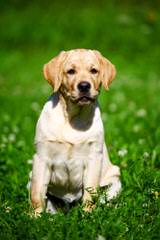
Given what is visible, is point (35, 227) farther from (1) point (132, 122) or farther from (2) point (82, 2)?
(2) point (82, 2)

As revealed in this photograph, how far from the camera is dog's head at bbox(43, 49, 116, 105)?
19.2ft

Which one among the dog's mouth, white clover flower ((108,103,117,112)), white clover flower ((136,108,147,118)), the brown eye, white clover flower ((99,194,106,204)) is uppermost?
white clover flower ((108,103,117,112))

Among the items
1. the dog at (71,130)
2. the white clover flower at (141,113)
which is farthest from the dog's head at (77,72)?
the white clover flower at (141,113)

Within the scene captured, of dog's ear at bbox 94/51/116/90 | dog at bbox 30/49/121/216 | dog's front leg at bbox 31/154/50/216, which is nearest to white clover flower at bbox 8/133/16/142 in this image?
dog at bbox 30/49/121/216

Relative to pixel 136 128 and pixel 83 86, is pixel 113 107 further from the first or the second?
pixel 83 86

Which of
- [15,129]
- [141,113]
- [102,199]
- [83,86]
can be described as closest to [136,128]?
[141,113]

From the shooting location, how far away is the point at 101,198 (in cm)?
562

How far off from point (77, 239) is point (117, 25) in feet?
57.3

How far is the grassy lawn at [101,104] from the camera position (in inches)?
206

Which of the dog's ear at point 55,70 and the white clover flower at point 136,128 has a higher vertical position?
the white clover flower at point 136,128

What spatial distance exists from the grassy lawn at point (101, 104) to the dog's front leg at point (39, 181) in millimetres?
104

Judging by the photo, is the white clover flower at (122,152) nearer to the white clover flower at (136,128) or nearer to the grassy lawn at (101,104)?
the grassy lawn at (101,104)

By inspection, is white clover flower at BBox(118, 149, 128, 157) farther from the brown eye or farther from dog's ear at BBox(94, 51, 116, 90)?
the brown eye

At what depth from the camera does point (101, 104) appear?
1180 centimetres
